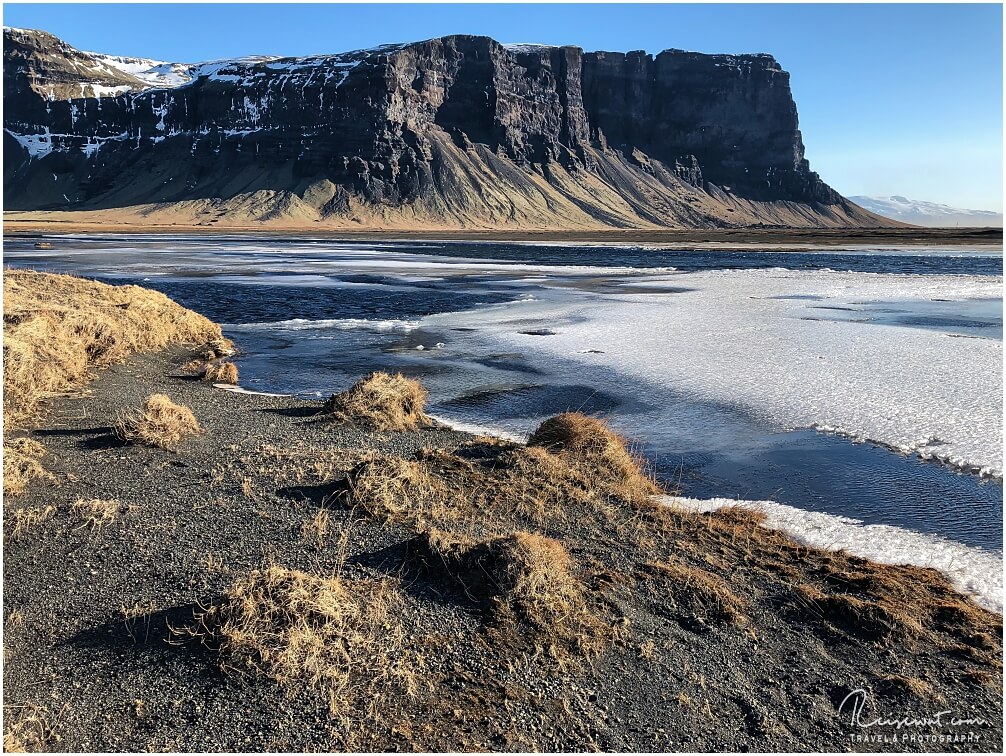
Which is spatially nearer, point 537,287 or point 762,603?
point 762,603

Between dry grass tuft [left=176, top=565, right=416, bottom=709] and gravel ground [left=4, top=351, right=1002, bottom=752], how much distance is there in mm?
145

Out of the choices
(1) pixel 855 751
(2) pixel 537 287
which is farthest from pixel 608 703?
(2) pixel 537 287

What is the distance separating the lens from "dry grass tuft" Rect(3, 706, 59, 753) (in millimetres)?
4371

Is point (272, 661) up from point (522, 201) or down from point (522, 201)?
down

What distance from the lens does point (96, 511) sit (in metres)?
7.09

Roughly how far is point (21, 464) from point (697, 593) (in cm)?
795

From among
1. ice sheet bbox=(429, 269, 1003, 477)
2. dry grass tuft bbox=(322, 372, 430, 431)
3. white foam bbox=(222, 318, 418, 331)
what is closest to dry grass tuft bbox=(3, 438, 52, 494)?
dry grass tuft bbox=(322, 372, 430, 431)

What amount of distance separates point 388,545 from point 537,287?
30780 millimetres

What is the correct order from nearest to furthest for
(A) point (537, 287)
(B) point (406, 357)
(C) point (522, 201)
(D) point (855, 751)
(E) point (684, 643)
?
(D) point (855, 751) → (E) point (684, 643) → (B) point (406, 357) → (A) point (537, 287) → (C) point (522, 201)

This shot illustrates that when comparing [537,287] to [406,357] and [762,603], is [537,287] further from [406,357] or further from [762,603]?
[762,603]

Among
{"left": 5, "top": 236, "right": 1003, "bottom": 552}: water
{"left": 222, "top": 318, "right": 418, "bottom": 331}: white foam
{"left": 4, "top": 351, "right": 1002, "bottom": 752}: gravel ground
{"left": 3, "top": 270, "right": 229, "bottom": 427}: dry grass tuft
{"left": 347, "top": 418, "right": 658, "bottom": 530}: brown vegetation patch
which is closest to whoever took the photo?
{"left": 4, "top": 351, "right": 1002, "bottom": 752}: gravel ground

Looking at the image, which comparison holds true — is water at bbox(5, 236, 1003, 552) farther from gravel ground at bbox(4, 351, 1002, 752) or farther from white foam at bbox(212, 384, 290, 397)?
gravel ground at bbox(4, 351, 1002, 752)

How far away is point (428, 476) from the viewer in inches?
340

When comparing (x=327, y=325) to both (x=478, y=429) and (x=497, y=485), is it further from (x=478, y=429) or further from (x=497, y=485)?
(x=497, y=485)
